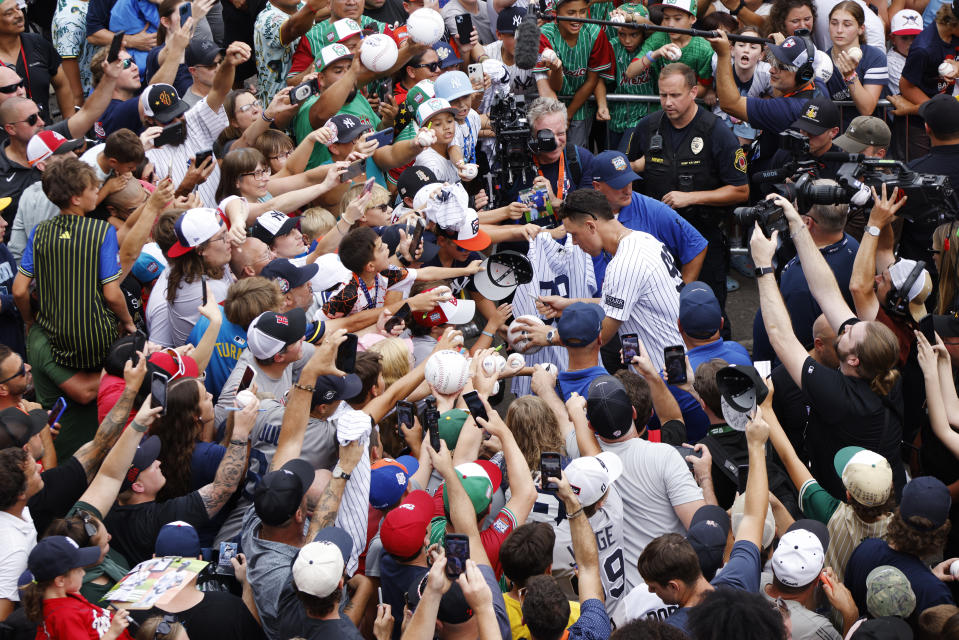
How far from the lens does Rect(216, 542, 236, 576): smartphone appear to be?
462 cm

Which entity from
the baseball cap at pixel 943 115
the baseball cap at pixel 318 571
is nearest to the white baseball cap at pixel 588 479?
the baseball cap at pixel 318 571

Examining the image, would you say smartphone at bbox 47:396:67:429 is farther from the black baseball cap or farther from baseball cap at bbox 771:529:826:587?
the black baseball cap

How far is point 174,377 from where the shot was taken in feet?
17.1

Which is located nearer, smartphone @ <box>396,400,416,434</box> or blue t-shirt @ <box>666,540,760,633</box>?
blue t-shirt @ <box>666,540,760,633</box>

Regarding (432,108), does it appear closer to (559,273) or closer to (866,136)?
(559,273)

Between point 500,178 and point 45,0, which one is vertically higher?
point 45,0

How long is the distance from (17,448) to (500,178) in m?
5.08

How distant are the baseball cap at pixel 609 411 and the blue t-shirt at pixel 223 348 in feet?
6.73

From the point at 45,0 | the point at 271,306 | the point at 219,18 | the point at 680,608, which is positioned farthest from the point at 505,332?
the point at 45,0

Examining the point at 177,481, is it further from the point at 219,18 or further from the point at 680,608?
the point at 219,18

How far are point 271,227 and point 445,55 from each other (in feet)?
10.2

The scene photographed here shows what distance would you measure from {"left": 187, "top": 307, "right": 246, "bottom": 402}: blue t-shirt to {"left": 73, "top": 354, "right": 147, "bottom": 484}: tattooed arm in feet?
2.44

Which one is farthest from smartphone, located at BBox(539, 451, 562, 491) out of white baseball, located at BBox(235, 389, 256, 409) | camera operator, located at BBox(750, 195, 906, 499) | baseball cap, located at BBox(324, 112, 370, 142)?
baseball cap, located at BBox(324, 112, 370, 142)

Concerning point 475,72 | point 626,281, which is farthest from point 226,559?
point 475,72
